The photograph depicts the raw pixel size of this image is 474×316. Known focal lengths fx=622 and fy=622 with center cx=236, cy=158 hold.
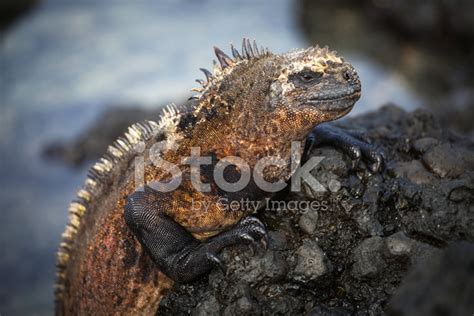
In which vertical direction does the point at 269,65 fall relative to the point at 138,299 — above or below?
above

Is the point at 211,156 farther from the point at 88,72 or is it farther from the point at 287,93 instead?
the point at 88,72

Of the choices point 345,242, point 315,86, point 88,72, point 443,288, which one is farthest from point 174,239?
point 88,72

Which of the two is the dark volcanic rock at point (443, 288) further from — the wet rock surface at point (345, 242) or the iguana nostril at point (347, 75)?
the iguana nostril at point (347, 75)

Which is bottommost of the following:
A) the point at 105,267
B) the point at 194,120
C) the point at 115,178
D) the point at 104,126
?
the point at 104,126

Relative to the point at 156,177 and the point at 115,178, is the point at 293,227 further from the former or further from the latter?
the point at 115,178

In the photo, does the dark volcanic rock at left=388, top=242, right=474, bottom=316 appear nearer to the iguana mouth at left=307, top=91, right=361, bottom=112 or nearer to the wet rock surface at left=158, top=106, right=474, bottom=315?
the wet rock surface at left=158, top=106, right=474, bottom=315

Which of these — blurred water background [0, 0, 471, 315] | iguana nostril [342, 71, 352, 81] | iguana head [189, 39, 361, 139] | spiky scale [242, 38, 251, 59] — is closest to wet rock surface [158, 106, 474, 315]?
iguana head [189, 39, 361, 139]

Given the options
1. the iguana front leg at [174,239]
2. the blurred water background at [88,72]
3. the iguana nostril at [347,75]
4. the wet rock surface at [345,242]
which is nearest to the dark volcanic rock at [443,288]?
the wet rock surface at [345,242]

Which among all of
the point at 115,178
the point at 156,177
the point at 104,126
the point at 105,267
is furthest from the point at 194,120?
the point at 104,126
